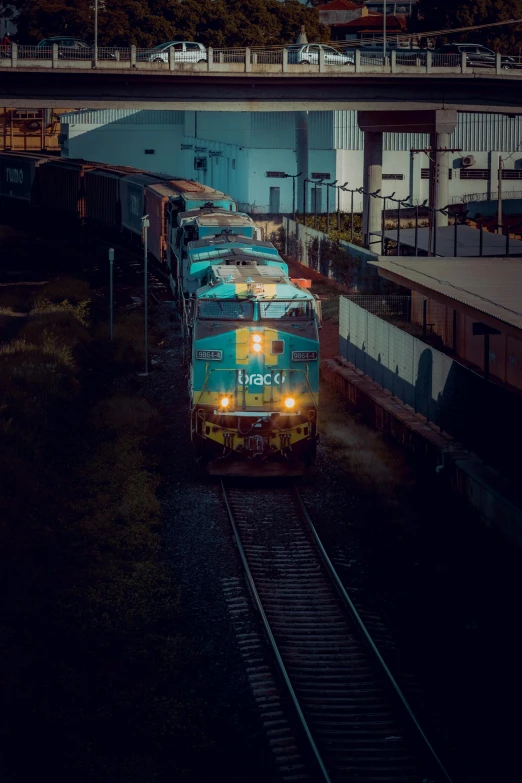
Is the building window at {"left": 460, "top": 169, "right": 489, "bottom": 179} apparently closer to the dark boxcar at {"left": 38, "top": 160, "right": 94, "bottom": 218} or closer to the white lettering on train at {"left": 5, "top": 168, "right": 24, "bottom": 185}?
the dark boxcar at {"left": 38, "top": 160, "right": 94, "bottom": 218}

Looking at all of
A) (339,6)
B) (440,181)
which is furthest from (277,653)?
(339,6)

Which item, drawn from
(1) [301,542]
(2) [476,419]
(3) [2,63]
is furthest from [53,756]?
(3) [2,63]

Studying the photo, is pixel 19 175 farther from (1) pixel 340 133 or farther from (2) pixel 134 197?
(2) pixel 134 197

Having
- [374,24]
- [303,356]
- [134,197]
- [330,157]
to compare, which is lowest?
[303,356]

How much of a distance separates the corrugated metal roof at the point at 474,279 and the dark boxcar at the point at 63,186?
104 ft

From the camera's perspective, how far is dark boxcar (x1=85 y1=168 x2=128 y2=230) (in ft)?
191

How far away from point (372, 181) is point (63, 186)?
58.5ft

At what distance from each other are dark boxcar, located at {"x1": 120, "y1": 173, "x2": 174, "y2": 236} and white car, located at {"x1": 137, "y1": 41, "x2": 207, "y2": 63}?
19.2ft

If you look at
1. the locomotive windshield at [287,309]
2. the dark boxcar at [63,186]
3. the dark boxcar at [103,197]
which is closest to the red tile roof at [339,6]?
the dark boxcar at [63,186]

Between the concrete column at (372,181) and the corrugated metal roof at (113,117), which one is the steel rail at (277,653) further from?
the corrugated metal roof at (113,117)

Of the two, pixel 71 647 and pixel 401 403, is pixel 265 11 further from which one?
pixel 71 647

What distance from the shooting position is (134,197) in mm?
53094

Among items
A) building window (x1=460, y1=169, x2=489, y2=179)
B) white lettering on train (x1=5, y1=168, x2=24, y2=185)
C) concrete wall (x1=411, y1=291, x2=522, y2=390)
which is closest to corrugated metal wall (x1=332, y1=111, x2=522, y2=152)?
building window (x1=460, y1=169, x2=489, y2=179)

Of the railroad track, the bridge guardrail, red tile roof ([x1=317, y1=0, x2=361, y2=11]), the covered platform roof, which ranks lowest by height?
the railroad track
